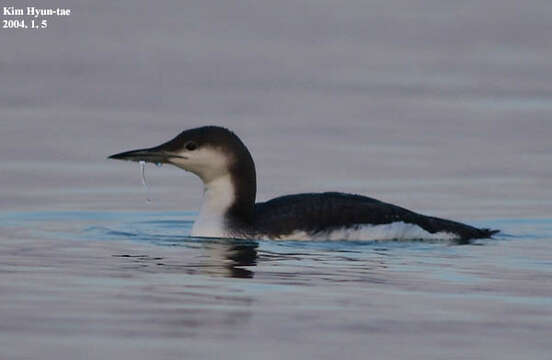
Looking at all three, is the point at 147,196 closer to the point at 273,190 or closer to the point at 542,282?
the point at 273,190

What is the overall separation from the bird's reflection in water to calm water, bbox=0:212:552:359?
1cm

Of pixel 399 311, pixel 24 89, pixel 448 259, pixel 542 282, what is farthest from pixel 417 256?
pixel 24 89

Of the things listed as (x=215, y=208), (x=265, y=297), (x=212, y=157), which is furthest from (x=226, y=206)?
(x=265, y=297)

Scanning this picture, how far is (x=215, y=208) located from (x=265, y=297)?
324 cm

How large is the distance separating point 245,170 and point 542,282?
3.19m

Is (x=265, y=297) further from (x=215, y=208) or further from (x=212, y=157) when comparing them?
(x=212, y=157)

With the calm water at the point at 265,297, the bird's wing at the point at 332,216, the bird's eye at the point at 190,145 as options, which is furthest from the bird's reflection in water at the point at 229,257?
the bird's eye at the point at 190,145

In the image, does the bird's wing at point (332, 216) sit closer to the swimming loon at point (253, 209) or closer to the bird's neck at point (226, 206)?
the swimming loon at point (253, 209)

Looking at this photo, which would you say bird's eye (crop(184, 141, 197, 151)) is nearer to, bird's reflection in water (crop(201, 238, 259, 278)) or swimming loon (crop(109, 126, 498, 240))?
swimming loon (crop(109, 126, 498, 240))

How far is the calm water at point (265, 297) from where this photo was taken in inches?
290

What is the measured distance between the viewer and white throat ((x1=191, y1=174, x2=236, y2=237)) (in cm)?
1178

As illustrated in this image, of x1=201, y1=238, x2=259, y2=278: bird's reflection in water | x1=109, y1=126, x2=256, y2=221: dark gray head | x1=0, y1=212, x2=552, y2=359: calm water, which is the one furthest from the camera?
x1=109, y1=126, x2=256, y2=221: dark gray head

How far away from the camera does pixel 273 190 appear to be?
1497 centimetres

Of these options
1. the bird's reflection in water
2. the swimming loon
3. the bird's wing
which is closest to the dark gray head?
the swimming loon
